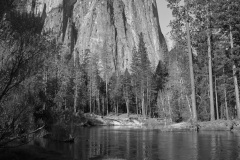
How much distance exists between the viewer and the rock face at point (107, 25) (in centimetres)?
11231

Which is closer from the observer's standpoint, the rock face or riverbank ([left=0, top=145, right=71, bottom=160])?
riverbank ([left=0, top=145, right=71, bottom=160])

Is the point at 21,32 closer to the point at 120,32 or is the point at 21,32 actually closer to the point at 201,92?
the point at 201,92

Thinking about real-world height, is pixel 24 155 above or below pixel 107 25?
below

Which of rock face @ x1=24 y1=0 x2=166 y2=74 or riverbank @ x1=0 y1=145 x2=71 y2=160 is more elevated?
rock face @ x1=24 y1=0 x2=166 y2=74

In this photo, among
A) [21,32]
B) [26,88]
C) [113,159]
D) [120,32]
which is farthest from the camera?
[120,32]

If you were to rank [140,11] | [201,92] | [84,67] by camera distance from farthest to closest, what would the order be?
[140,11] → [84,67] → [201,92]

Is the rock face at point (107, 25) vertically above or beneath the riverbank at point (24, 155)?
above

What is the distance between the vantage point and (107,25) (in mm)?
116188

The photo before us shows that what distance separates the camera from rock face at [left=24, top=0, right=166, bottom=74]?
112312 millimetres

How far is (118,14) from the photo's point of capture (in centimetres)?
12131

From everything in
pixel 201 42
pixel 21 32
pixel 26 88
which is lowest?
pixel 26 88

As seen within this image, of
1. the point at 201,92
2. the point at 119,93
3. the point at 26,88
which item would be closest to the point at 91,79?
the point at 119,93

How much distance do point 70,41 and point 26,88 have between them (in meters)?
111

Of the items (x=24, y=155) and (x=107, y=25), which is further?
(x=107, y=25)
